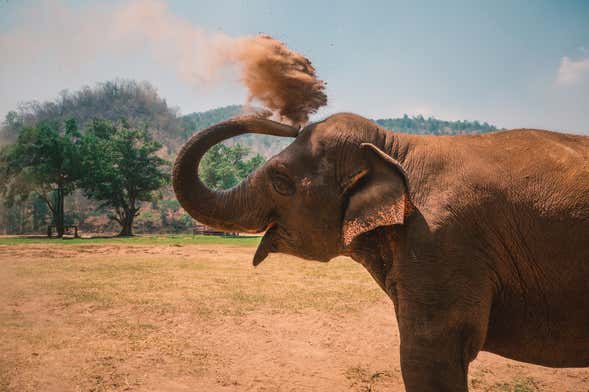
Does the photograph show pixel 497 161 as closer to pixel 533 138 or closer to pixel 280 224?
pixel 533 138

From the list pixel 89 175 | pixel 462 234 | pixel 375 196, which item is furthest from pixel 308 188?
pixel 89 175

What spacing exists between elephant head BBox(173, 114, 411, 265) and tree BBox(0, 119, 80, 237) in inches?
1486

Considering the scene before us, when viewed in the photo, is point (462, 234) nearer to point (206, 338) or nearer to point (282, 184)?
point (282, 184)

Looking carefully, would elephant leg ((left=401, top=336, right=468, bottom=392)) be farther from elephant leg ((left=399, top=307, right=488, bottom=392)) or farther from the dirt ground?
the dirt ground

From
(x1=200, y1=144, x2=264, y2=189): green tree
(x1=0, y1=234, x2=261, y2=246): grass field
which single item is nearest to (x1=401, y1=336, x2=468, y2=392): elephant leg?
(x1=0, y1=234, x2=261, y2=246): grass field

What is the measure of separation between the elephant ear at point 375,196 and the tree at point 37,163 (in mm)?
38601

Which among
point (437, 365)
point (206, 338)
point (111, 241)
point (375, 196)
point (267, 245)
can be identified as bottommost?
point (206, 338)

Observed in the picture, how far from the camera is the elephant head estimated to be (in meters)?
2.63

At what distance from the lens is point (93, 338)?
20.6 ft

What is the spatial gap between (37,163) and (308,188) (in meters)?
41.4

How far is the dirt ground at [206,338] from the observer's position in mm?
4801

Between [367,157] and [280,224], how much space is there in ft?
2.56

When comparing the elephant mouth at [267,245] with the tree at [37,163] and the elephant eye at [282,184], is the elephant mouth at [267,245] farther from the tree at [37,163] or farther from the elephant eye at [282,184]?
the tree at [37,163]

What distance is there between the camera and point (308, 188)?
2.85m
